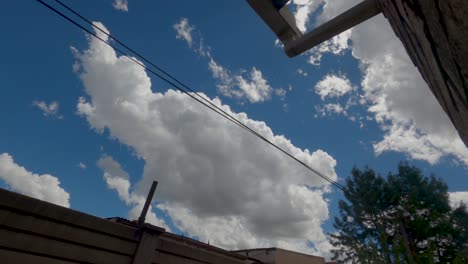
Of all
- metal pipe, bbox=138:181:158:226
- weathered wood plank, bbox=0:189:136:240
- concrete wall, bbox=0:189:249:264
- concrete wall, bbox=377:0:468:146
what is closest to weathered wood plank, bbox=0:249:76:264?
concrete wall, bbox=0:189:249:264

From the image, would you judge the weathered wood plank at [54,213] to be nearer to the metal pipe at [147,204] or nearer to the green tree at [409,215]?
the metal pipe at [147,204]

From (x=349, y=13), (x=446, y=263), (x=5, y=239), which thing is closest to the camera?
(x=349, y=13)

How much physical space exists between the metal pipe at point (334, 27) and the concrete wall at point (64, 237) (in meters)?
4.85

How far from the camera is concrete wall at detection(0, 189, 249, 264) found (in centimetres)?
421

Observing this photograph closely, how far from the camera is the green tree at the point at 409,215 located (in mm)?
19922

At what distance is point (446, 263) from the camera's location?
18906 millimetres

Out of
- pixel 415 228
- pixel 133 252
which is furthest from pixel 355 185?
pixel 133 252

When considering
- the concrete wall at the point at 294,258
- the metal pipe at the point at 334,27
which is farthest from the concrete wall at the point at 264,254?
the metal pipe at the point at 334,27

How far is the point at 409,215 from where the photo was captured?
1981 cm

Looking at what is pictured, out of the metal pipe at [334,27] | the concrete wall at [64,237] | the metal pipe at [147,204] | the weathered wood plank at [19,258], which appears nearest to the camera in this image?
the metal pipe at [334,27]

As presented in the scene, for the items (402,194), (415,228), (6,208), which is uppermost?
(402,194)

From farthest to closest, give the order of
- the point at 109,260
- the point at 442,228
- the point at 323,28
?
the point at 442,228
the point at 109,260
the point at 323,28

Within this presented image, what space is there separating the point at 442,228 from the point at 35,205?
25.8 meters

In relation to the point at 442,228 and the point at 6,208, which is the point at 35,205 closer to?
the point at 6,208
